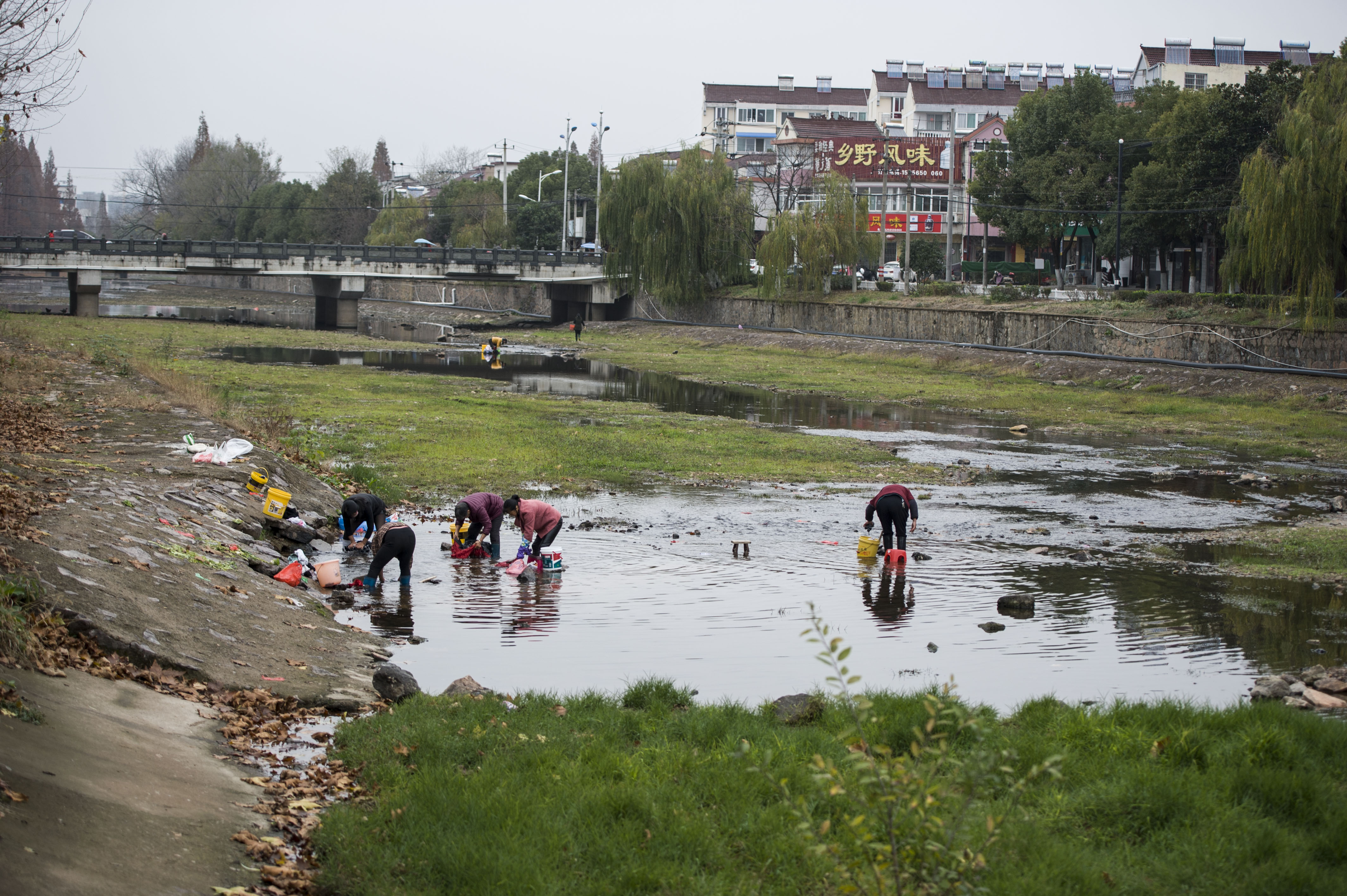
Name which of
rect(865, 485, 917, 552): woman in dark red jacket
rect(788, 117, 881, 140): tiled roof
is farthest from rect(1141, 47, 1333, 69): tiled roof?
rect(865, 485, 917, 552): woman in dark red jacket

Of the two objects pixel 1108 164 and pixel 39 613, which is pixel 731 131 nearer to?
pixel 1108 164

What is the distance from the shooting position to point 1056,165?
209 feet

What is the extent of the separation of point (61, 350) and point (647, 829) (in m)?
35.4

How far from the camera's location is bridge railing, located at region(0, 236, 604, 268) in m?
66.1

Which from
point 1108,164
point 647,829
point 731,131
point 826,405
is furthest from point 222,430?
point 731,131

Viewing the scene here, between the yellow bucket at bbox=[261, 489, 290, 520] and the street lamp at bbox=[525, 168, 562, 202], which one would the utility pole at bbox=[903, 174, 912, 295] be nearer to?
the street lamp at bbox=[525, 168, 562, 202]

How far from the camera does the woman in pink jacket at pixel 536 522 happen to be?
1452 centimetres

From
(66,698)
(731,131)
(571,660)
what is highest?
(731,131)

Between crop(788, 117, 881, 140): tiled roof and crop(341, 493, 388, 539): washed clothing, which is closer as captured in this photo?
crop(341, 493, 388, 539): washed clothing

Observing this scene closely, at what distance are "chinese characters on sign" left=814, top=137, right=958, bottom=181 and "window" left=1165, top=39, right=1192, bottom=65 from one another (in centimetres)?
2064

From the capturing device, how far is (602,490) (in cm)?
2073

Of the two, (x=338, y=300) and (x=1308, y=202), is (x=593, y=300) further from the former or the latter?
(x=1308, y=202)

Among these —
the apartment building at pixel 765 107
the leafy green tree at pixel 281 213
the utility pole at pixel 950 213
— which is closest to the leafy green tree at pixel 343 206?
the leafy green tree at pixel 281 213

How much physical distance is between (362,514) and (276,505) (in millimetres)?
1271
